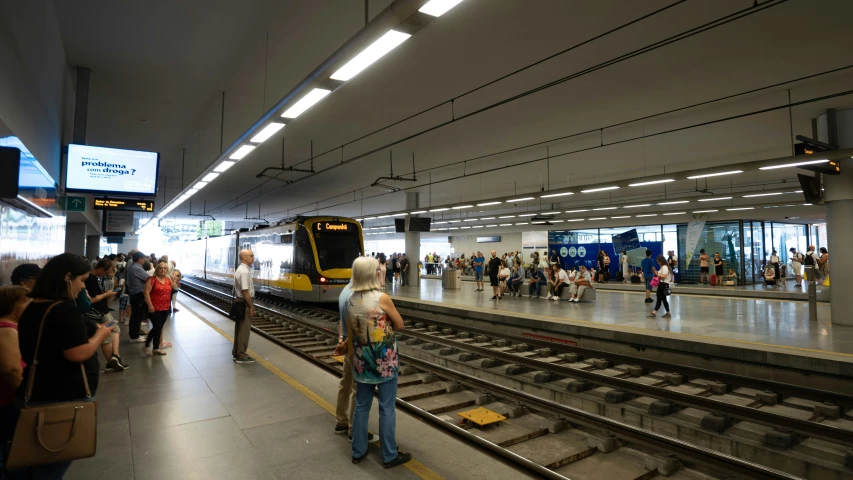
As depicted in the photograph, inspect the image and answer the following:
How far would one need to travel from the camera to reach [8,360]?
2.61 meters

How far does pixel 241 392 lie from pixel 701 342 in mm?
7743

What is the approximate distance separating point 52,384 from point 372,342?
2033 millimetres

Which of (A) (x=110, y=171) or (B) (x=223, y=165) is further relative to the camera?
(B) (x=223, y=165)

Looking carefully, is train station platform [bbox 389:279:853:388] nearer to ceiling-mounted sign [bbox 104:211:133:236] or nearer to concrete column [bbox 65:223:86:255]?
ceiling-mounted sign [bbox 104:211:133:236]

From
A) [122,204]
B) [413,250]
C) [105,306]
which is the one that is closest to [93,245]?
[413,250]

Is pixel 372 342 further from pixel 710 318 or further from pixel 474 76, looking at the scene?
pixel 710 318

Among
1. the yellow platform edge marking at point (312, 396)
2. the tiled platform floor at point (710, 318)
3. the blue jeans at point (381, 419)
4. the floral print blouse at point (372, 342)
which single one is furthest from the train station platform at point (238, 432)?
the tiled platform floor at point (710, 318)

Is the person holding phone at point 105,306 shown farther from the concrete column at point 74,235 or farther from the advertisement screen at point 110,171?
the concrete column at point 74,235

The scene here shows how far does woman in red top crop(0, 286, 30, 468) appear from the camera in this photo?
2.61m

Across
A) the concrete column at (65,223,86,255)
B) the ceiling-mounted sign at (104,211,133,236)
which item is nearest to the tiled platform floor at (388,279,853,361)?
the ceiling-mounted sign at (104,211,133,236)

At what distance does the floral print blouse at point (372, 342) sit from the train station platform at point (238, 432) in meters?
0.79

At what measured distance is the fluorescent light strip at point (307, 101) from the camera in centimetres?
521

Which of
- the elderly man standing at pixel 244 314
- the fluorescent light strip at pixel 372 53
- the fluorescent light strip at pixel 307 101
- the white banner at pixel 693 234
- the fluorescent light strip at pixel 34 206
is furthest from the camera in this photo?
the white banner at pixel 693 234

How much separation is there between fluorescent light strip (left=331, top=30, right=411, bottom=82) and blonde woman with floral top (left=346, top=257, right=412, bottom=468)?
1.91 metres
